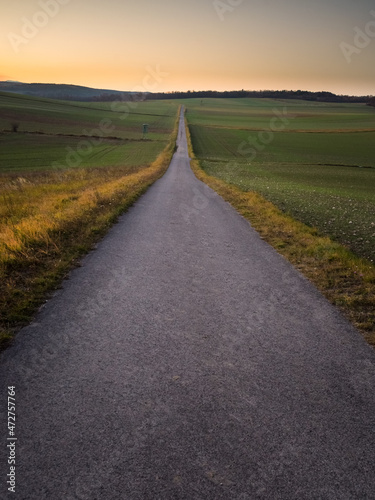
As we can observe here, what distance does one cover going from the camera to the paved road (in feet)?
8.70

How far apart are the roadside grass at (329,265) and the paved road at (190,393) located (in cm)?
34

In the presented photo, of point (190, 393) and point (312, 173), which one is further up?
point (312, 173)

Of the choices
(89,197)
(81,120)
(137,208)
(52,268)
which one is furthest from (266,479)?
(81,120)

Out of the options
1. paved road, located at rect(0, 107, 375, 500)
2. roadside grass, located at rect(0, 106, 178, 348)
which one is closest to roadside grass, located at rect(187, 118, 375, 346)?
paved road, located at rect(0, 107, 375, 500)

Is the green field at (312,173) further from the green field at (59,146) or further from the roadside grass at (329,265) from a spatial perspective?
the green field at (59,146)

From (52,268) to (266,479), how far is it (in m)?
5.72

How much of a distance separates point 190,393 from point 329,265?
210 inches

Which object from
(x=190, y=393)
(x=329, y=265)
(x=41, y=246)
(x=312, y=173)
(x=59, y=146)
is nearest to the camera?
(x=190, y=393)

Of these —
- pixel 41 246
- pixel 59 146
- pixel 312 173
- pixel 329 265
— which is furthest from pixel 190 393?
pixel 59 146

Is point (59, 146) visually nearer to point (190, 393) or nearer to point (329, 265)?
point (329, 265)

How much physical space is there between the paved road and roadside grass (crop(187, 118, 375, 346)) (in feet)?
1.11

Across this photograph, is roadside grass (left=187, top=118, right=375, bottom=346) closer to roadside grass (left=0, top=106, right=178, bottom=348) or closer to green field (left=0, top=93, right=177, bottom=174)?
roadside grass (left=0, top=106, right=178, bottom=348)

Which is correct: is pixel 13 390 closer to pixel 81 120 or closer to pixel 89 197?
A: pixel 89 197

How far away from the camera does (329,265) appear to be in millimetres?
7617
